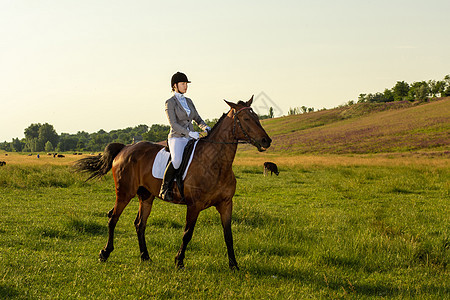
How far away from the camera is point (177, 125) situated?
6.57 metres

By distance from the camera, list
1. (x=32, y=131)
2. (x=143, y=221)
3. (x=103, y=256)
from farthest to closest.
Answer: (x=32, y=131), (x=143, y=221), (x=103, y=256)

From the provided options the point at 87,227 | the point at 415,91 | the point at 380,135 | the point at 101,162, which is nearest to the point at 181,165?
the point at 101,162

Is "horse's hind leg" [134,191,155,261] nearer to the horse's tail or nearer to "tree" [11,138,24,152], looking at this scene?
the horse's tail

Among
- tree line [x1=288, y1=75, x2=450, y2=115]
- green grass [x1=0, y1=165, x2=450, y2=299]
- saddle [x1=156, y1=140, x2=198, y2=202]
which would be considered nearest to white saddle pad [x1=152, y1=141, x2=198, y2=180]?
saddle [x1=156, y1=140, x2=198, y2=202]

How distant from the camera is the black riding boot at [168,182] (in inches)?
255

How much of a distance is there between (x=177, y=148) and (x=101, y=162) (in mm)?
2791

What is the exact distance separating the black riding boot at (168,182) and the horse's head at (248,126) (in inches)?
53.1

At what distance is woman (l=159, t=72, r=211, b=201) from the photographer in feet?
21.3

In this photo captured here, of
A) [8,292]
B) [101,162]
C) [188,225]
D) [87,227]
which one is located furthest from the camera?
[87,227]

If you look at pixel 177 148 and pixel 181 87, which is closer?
pixel 177 148

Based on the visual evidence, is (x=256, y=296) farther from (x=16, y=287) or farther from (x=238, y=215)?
(x=238, y=215)

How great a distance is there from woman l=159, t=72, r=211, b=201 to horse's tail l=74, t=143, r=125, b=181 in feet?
6.68

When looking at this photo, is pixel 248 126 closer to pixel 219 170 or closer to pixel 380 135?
pixel 219 170

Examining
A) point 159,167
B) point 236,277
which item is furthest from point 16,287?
point 236,277
